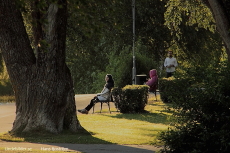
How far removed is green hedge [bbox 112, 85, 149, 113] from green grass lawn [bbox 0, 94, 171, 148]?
341 millimetres

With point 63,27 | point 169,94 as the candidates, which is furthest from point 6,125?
point 169,94

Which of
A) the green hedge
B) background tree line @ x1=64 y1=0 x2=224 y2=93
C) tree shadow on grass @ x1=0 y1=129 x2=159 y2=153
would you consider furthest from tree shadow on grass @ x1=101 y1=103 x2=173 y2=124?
background tree line @ x1=64 y1=0 x2=224 y2=93

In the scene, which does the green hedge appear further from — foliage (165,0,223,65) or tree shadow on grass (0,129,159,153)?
foliage (165,0,223,65)

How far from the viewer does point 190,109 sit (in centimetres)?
910

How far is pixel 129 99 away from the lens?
73.5 feet

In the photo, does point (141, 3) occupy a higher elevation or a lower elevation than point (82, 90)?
higher

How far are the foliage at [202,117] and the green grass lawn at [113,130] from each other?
1.43 m

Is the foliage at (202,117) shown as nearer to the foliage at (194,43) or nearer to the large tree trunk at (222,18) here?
the large tree trunk at (222,18)

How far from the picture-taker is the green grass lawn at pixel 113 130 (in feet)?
46.9

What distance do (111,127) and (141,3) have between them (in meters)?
32.5

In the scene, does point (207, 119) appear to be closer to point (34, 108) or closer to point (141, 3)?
point (34, 108)

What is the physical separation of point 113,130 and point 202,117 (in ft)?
26.9

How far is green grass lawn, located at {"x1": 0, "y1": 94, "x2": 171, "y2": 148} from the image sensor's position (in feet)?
46.9

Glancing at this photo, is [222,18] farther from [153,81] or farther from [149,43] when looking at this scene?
[149,43]
